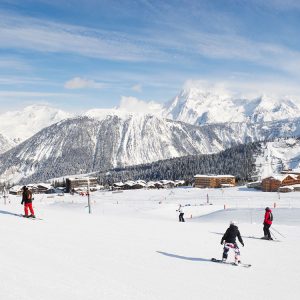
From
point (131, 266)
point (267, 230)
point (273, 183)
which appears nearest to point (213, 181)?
point (273, 183)

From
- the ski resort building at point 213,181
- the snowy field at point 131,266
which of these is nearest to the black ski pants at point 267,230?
the snowy field at point 131,266

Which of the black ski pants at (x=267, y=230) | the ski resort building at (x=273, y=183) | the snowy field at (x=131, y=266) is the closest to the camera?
the snowy field at (x=131, y=266)

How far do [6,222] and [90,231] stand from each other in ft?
15.6

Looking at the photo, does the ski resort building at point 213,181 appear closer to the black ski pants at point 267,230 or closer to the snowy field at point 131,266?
the black ski pants at point 267,230

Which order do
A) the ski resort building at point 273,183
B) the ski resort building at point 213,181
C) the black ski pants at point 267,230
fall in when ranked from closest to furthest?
the black ski pants at point 267,230
the ski resort building at point 273,183
the ski resort building at point 213,181

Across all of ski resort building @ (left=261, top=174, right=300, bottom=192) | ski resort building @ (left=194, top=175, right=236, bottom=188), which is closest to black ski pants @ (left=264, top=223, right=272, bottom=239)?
ski resort building @ (left=261, top=174, right=300, bottom=192)

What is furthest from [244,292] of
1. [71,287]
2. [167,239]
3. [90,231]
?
[90,231]

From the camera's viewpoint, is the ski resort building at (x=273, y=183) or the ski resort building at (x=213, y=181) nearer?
the ski resort building at (x=273, y=183)

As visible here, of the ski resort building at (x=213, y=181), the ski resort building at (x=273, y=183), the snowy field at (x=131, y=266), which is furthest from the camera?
the ski resort building at (x=213, y=181)

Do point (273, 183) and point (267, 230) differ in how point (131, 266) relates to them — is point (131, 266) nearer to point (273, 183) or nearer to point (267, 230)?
point (267, 230)

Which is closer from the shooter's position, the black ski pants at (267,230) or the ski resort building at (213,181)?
the black ski pants at (267,230)

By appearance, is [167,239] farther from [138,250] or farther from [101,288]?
[101,288]

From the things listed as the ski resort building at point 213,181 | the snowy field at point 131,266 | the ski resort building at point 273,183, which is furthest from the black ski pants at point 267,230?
the ski resort building at point 213,181

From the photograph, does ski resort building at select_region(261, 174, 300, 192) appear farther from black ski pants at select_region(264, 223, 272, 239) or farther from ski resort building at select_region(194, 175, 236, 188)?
black ski pants at select_region(264, 223, 272, 239)
